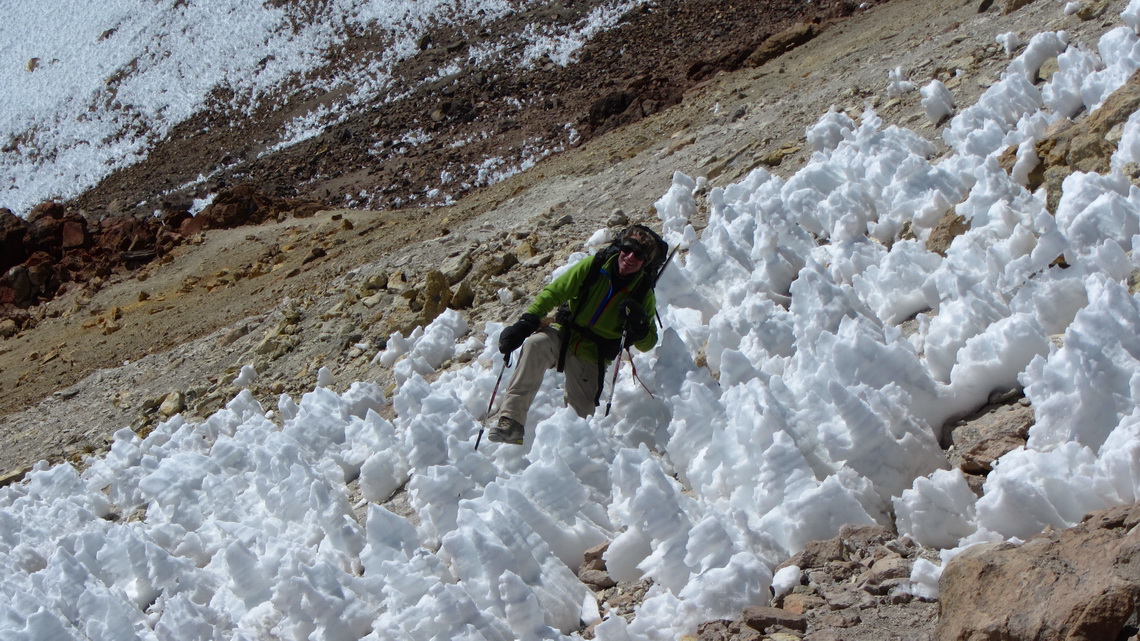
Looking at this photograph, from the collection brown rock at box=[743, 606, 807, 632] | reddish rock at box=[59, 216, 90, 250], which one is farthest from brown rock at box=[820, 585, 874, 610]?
reddish rock at box=[59, 216, 90, 250]

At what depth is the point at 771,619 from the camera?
3.58 m

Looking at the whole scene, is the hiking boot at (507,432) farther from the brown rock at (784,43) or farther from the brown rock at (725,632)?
the brown rock at (784,43)

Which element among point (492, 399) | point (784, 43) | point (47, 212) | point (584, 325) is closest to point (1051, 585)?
point (584, 325)

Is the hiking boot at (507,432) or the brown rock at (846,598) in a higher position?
the brown rock at (846,598)

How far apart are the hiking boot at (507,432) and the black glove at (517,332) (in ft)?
1.63

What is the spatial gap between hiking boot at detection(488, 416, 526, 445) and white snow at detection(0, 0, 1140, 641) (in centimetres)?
7

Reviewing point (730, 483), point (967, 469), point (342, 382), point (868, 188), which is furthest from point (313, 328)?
point (967, 469)

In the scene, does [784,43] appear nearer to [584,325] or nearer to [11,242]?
[584,325]

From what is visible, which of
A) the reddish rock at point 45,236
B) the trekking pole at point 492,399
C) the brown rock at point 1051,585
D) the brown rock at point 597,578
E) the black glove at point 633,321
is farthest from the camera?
the reddish rock at point 45,236

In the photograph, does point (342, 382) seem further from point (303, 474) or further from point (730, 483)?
point (730, 483)

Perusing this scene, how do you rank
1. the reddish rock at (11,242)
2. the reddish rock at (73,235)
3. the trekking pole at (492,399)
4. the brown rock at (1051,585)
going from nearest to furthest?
the brown rock at (1051,585)
the trekking pole at (492,399)
the reddish rock at (11,242)
the reddish rock at (73,235)

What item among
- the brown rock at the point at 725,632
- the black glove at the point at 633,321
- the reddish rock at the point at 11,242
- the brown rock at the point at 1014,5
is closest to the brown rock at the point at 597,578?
the brown rock at the point at 725,632

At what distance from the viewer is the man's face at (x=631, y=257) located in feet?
20.5

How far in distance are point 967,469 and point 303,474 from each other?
13.1ft
